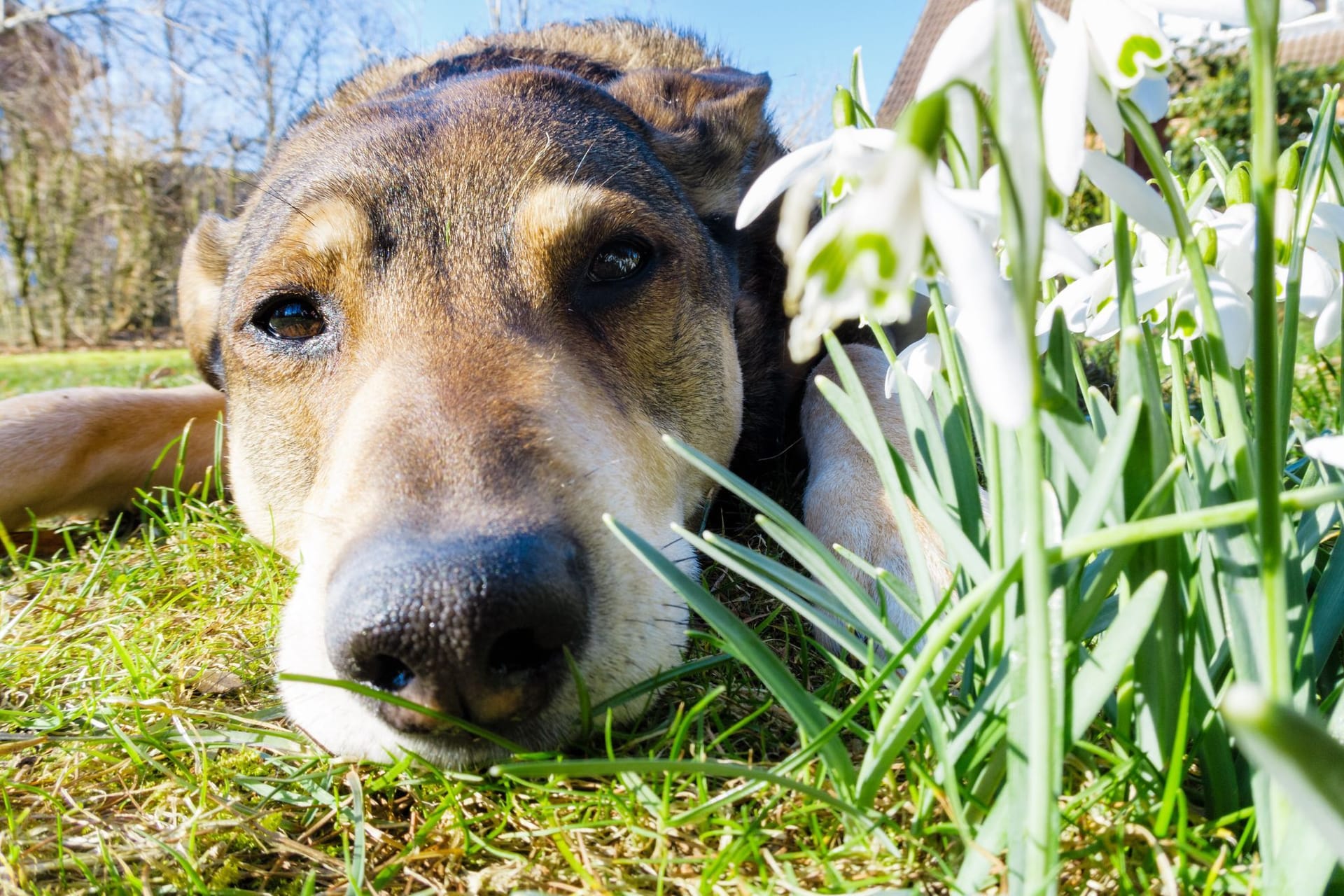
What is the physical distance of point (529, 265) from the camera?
7.32ft

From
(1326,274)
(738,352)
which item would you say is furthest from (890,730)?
(738,352)

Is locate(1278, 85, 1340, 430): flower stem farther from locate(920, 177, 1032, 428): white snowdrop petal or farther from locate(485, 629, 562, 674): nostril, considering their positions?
locate(485, 629, 562, 674): nostril

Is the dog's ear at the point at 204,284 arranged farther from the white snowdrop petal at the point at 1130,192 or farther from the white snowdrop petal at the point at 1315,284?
the white snowdrop petal at the point at 1315,284

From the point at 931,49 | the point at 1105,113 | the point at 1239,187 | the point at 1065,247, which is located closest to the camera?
the point at 1065,247

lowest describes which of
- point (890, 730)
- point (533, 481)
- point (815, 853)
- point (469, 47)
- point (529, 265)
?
point (815, 853)

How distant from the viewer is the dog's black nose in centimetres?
123

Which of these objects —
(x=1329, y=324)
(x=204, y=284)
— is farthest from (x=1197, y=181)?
(x=204, y=284)

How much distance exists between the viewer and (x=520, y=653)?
52.4 inches

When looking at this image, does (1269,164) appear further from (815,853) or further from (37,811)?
(37,811)

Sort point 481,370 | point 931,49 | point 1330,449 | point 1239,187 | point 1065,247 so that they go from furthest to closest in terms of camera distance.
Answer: point 931,49 → point 481,370 → point 1239,187 → point 1330,449 → point 1065,247

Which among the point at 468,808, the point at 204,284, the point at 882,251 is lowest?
the point at 468,808

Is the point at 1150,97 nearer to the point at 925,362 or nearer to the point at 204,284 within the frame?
the point at 925,362

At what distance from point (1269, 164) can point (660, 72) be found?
3198mm

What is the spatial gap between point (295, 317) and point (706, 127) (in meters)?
1.73
